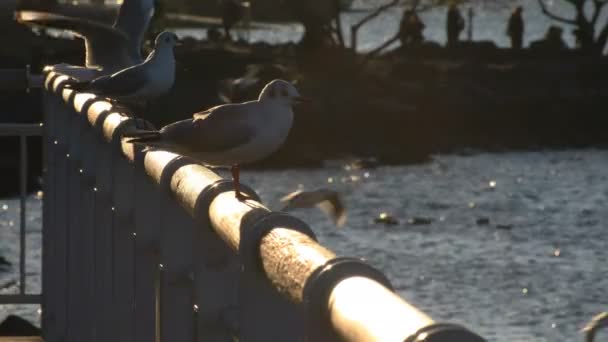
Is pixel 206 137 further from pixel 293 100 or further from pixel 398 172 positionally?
pixel 398 172

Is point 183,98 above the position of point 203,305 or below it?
below

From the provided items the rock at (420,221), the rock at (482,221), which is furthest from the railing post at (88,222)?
the rock at (482,221)

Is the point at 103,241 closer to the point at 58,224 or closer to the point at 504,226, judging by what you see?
the point at 58,224

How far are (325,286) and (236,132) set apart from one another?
2.80m

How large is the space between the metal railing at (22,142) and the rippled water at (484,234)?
2149 cm

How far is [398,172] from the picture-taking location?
67688 mm

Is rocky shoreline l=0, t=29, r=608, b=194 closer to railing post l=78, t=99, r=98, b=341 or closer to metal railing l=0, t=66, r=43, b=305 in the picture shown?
metal railing l=0, t=66, r=43, b=305

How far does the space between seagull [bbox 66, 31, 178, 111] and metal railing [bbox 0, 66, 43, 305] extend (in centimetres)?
36

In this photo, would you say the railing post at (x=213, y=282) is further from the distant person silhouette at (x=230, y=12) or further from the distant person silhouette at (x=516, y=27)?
the distant person silhouette at (x=516, y=27)

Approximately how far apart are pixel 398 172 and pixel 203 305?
6401 centimetres

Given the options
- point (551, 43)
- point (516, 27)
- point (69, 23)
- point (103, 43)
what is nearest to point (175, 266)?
point (69, 23)

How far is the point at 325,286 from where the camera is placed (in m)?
2.61

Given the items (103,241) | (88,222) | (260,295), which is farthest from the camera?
(88,222)

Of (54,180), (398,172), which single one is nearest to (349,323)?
(54,180)
